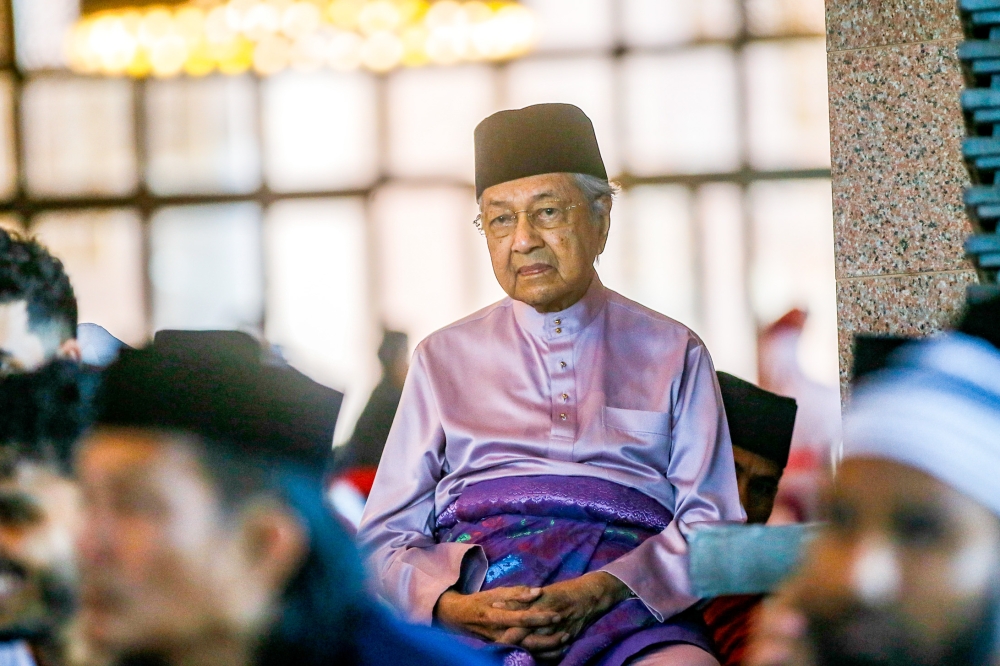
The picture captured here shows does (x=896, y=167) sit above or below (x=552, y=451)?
above

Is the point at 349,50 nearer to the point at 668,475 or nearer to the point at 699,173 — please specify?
the point at 699,173

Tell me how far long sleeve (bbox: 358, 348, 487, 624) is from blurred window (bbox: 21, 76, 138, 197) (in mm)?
2233

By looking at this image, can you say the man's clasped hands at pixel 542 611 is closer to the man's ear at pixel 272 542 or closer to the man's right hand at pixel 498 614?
the man's right hand at pixel 498 614

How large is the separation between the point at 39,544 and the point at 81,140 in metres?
4.30

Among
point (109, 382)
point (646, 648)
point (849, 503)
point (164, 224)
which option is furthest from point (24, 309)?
point (164, 224)

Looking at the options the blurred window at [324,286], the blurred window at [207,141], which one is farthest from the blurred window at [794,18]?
the blurred window at [207,141]

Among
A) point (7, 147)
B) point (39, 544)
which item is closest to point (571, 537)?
point (39, 544)

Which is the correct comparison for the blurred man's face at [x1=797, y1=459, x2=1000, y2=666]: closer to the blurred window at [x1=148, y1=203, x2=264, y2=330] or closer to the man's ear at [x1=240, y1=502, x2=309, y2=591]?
the man's ear at [x1=240, y1=502, x2=309, y2=591]

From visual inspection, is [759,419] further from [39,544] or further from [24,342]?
[39,544]

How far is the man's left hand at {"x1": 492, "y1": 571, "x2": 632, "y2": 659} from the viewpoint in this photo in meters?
2.82

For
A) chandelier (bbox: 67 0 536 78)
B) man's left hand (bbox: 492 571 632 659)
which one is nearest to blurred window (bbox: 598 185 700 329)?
chandelier (bbox: 67 0 536 78)

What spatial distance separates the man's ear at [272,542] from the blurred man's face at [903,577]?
16.1 inches

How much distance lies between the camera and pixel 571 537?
9.86 ft

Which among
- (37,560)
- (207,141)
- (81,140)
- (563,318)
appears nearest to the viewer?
(37,560)
